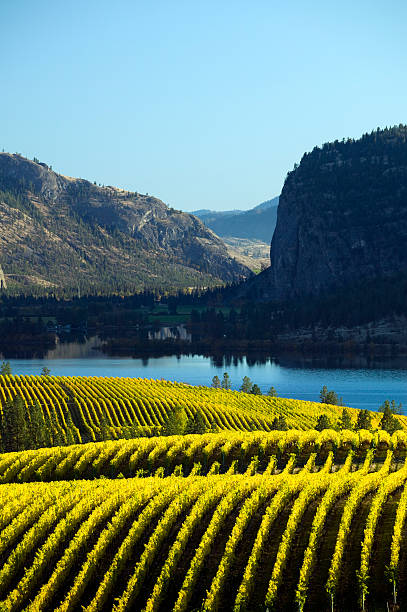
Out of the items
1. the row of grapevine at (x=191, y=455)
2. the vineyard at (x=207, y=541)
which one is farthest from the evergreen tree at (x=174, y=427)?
the vineyard at (x=207, y=541)

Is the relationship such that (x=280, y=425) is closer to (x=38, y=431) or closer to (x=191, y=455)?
(x=191, y=455)

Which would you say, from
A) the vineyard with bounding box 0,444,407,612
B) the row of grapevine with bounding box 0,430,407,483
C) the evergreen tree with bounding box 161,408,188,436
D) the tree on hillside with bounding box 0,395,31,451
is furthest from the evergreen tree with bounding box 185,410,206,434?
the vineyard with bounding box 0,444,407,612

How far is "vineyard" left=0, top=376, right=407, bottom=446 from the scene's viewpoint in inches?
4345

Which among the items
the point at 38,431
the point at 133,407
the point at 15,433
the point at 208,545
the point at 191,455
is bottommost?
the point at 133,407

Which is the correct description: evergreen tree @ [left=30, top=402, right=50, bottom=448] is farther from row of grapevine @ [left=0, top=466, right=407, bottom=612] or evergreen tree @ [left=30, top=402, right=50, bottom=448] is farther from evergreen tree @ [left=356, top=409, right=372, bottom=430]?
evergreen tree @ [left=356, top=409, right=372, bottom=430]

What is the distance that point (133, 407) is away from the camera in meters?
125

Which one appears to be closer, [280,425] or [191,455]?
[191,455]

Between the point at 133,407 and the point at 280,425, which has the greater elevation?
the point at 280,425

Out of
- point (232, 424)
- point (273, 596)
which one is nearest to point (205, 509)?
point (273, 596)

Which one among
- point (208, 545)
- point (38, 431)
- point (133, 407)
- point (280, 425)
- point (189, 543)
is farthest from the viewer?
point (133, 407)

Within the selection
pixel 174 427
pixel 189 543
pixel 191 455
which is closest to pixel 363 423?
pixel 174 427

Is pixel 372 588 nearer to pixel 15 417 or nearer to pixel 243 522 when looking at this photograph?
pixel 243 522

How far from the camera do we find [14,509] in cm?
5372

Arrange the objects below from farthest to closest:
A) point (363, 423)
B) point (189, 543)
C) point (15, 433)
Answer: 1. point (363, 423)
2. point (15, 433)
3. point (189, 543)
